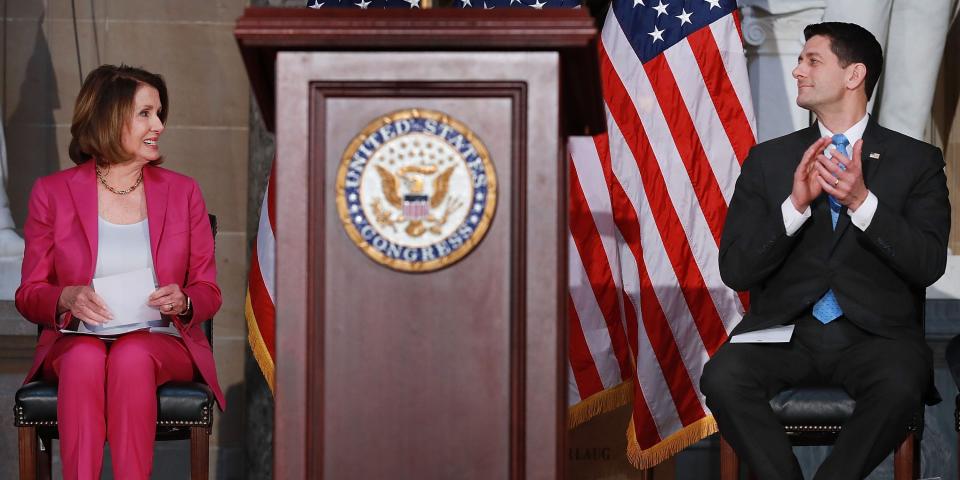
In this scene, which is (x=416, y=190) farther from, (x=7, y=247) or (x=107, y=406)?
(x=7, y=247)

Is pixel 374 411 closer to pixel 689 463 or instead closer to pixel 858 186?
pixel 858 186

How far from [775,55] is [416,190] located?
2928 mm

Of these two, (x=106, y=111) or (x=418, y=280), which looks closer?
(x=418, y=280)

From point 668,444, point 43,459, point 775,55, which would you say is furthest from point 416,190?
point 775,55

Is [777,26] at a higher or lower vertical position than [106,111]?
higher

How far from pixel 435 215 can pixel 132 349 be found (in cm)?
153

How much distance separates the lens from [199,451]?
373 cm

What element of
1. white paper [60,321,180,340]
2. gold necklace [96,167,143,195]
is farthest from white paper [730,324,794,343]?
gold necklace [96,167,143,195]

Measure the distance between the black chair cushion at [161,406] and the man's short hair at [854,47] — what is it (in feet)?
6.21

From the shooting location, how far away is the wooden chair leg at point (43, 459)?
12.3ft

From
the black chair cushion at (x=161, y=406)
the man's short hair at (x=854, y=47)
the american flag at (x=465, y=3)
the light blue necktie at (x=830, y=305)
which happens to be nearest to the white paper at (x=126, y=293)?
the black chair cushion at (x=161, y=406)

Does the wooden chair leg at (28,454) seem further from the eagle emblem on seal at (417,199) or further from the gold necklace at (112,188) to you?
the eagle emblem on seal at (417,199)

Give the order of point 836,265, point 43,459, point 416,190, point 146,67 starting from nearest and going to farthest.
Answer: point 416,190 → point 836,265 → point 43,459 → point 146,67

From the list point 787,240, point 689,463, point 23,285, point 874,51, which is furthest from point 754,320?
Result: point 23,285
